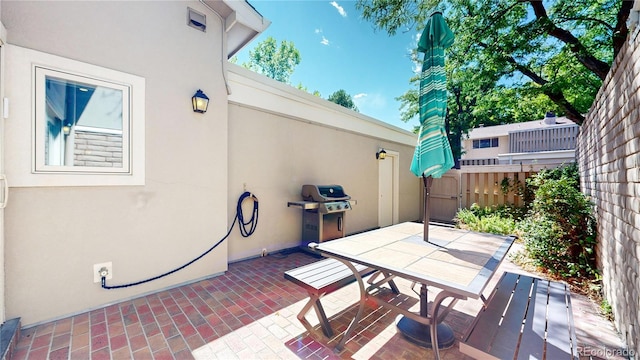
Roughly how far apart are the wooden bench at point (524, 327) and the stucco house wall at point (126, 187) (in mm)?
3308

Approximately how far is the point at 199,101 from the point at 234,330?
2.83 metres

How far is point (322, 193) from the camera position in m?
4.94

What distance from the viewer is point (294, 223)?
5.15 metres

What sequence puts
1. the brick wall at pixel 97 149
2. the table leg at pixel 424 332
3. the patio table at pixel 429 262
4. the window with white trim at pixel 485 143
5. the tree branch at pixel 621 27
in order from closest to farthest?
1. the patio table at pixel 429 262
2. the table leg at pixel 424 332
3. the brick wall at pixel 97 149
4. the tree branch at pixel 621 27
5. the window with white trim at pixel 485 143

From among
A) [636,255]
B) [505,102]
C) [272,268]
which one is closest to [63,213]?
[272,268]

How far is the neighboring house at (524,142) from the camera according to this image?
13328 millimetres

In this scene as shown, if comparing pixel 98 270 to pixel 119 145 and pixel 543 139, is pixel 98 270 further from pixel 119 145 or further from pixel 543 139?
pixel 543 139

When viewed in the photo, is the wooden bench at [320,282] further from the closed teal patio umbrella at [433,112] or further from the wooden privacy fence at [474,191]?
the wooden privacy fence at [474,191]

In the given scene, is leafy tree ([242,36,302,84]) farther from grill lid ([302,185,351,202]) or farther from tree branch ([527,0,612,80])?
tree branch ([527,0,612,80])

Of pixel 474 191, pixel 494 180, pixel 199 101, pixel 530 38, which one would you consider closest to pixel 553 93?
pixel 530 38

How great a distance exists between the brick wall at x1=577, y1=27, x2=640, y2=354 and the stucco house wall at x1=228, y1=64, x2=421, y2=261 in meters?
4.25

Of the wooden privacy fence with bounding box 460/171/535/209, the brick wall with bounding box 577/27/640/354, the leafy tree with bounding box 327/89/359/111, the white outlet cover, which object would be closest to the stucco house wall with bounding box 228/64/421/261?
the white outlet cover

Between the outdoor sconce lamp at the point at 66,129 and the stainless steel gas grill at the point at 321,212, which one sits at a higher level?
the outdoor sconce lamp at the point at 66,129

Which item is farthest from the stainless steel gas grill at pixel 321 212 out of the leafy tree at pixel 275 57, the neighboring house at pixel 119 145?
the leafy tree at pixel 275 57
